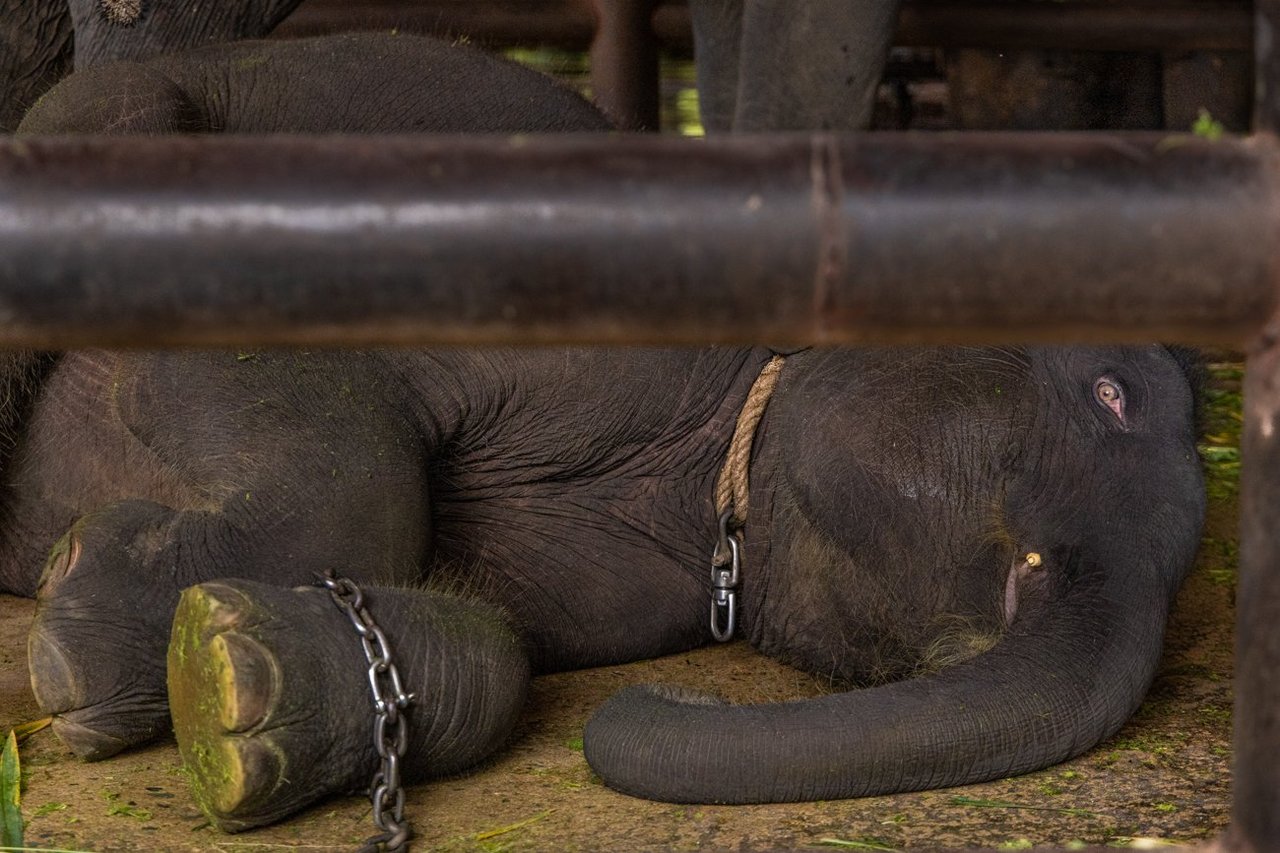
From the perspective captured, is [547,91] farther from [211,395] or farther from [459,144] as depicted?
[459,144]

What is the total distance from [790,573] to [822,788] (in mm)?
632

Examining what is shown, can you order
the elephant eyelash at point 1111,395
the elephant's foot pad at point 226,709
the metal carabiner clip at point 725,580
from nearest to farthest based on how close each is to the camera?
the elephant's foot pad at point 226,709 → the elephant eyelash at point 1111,395 → the metal carabiner clip at point 725,580

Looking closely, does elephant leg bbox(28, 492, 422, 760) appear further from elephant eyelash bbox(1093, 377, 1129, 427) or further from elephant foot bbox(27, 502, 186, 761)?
elephant eyelash bbox(1093, 377, 1129, 427)

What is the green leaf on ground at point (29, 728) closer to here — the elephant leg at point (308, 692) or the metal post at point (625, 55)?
the elephant leg at point (308, 692)

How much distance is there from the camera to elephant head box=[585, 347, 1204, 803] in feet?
5.67

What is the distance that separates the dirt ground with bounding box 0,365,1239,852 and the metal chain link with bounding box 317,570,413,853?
0.03m

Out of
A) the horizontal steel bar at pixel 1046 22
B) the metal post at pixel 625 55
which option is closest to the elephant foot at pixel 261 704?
the horizontal steel bar at pixel 1046 22

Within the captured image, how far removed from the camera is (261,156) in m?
0.82

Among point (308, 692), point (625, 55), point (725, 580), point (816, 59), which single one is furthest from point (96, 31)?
point (625, 55)

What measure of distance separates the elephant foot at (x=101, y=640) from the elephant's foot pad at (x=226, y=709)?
219 mm

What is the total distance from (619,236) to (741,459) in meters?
1.54

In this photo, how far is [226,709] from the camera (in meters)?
1.56

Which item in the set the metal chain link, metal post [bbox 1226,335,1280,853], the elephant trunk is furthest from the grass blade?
metal post [bbox 1226,335,1280,853]

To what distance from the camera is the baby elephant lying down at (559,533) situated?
1.67m
